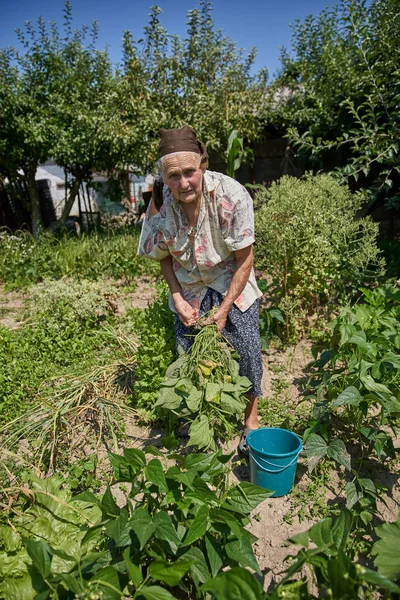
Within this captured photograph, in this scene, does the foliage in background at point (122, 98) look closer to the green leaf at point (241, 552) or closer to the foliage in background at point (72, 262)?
the foliage in background at point (72, 262)

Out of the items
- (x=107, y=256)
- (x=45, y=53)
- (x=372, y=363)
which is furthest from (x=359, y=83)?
(x=45, y=53)

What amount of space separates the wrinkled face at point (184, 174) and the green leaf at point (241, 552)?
150cm

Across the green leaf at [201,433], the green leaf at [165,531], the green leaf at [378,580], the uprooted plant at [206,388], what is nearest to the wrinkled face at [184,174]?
the uprooted plant at [206,388]

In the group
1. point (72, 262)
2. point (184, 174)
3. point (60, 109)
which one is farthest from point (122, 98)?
point (184, 174)

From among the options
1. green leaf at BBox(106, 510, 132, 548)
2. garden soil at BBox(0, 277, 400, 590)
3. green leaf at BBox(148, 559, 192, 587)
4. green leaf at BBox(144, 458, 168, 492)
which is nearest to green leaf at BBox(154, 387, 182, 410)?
garden soil at BBox(0, 277, 400, 590)

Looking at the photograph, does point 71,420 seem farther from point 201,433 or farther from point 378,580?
point 378,580

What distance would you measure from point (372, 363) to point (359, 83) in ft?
13.9

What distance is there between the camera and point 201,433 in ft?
6.20

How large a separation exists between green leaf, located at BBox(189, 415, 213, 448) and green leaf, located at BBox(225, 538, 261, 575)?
20.4 inches

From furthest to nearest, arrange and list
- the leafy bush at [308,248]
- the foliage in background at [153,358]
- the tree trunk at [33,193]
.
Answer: the tree trunk at [33,193] → the leafy bush at [308,248] → the foliage in background at [153,358]

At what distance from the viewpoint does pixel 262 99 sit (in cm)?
705

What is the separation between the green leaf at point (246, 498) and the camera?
147cm

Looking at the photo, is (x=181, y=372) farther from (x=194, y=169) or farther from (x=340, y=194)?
(x=340, y=194)

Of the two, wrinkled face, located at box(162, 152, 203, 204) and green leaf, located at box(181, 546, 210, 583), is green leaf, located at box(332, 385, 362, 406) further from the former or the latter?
wrinkled face, located at box(162, 152, 203, 204)
